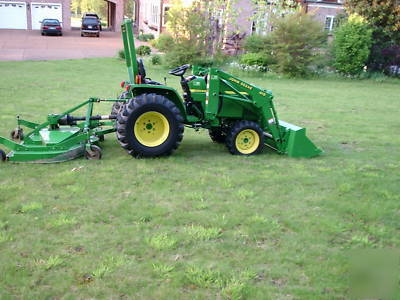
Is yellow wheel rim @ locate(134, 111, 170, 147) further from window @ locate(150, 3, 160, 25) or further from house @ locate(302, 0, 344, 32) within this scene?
window @ locate(150, 3, 160, 25)

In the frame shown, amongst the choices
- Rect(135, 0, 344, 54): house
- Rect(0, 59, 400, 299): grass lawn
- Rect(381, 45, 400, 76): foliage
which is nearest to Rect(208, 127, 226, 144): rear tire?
Rect(0, 59, 400, 299): grass lawn

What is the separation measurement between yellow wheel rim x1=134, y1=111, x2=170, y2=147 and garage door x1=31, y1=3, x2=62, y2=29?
35147mm

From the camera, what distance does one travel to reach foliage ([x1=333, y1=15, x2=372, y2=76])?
20219 mm

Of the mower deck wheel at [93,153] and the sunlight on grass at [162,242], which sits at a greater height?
the mower deck wheel at [93,153]

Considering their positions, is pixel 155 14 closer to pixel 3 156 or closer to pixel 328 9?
pixel 328 9

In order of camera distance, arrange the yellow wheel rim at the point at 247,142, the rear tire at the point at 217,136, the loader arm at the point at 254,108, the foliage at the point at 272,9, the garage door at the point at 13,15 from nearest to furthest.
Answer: the loader arm at the point at 254,108, the yellow wheel rim at the point at 247,142, the rear tire at the point at 217,136, the foliage at the point at 272,9, the garage door at the point at 13,15

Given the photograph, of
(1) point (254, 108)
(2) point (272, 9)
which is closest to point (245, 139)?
(1) point (254, 108)

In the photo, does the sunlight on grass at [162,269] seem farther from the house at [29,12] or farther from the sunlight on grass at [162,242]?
the house at [29,12]

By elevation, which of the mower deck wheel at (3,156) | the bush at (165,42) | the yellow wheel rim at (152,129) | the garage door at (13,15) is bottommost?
A: the mower deck wheel at (3,156)

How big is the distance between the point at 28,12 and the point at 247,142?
117ft

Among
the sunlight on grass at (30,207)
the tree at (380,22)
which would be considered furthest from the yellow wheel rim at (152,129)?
the tree at (380,22)

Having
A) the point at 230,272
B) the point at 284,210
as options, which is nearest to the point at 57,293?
the point at 230,272

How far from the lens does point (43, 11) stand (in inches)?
1459

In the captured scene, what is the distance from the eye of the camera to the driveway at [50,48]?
21.7 m
